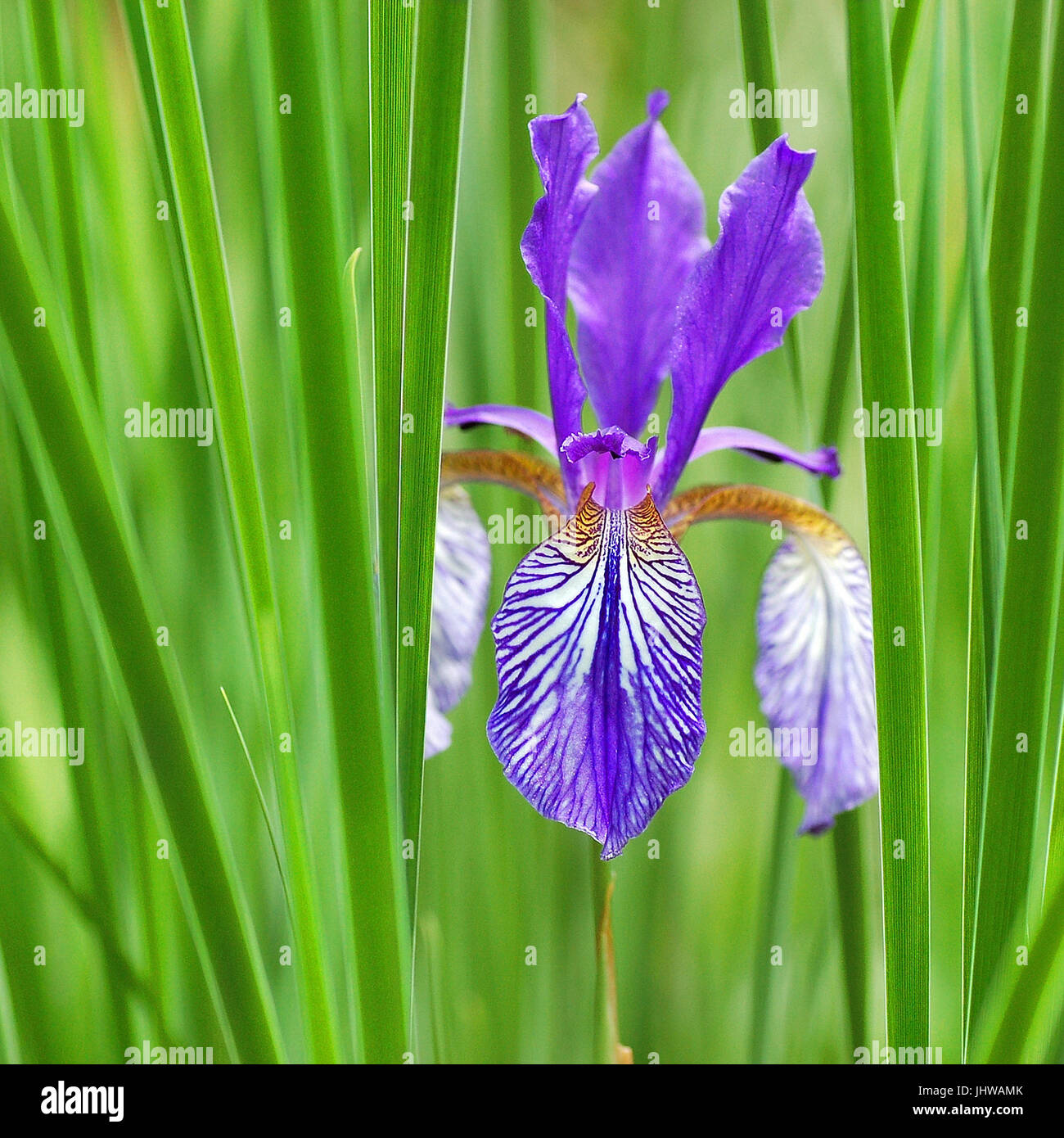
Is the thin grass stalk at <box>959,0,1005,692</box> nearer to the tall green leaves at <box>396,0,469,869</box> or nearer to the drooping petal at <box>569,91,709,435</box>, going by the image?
the drooping petal at <box>569,91,709,435</box>

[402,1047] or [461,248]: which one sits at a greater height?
[461,248]

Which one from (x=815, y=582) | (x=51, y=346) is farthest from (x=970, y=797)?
(x=51, y=346)

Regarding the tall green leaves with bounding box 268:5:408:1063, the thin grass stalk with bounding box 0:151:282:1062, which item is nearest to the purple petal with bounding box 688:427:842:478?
the tall green leaves with bounding box 268:5:408:1063

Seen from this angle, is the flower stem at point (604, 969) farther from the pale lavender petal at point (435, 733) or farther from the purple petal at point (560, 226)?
the purple petal at point (560, 226)

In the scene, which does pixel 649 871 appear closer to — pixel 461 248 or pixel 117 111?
pixel 461 248

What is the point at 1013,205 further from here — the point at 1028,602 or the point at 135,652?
the point at 135,652

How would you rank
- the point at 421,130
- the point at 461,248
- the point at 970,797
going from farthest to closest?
the point at 461,248, the point at 970,797, the point at 421,130

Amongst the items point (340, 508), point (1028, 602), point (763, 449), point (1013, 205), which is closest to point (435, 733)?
point (340, 508)
